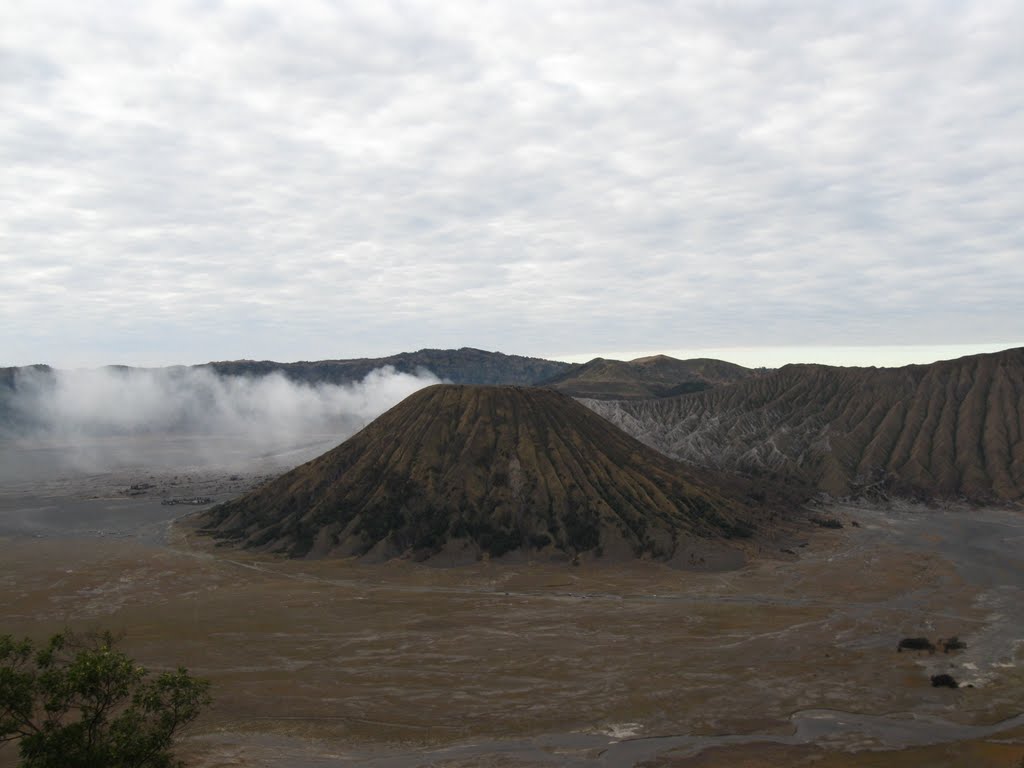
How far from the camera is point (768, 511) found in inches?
3760

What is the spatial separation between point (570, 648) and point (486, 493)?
3912 centimetres

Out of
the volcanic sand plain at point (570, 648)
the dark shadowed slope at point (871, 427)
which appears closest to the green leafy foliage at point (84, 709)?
the volcanic sand plain at point (570, 648)

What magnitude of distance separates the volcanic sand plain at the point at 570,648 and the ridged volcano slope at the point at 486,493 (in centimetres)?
487

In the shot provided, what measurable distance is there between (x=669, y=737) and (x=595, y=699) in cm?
542

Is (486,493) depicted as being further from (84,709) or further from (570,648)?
(84,709)

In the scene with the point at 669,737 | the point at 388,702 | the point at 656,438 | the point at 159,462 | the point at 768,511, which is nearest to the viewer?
the point at 669,737

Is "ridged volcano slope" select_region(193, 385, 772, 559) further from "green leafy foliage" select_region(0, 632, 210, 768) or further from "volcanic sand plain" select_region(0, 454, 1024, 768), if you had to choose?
"green leafy foliage" select_region(0, 632, 210, 768)

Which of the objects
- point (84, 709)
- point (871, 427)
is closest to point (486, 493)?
point (84, 709)

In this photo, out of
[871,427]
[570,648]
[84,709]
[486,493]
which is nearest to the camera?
[84,709]

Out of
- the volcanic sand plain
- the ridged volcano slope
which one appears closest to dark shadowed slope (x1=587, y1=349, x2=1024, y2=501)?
the volcanic sand plain

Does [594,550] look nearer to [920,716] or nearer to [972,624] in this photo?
[972,624]

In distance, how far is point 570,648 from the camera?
49281 mm

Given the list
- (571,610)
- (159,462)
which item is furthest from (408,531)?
(159,462)

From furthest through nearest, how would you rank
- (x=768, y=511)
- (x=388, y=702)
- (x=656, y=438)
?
(x=656, y=438), (x=768, y=511), (x=388, y=702)
